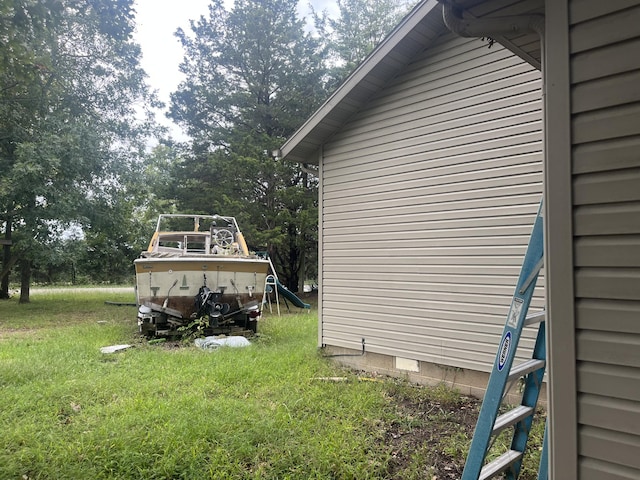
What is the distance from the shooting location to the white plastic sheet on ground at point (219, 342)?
702cm

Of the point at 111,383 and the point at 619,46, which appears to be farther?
the point at 111,383

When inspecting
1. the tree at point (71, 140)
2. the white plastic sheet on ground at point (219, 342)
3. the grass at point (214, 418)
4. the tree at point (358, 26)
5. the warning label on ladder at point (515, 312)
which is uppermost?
the tree at point (358, 26)

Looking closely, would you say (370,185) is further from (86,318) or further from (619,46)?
(86,318)

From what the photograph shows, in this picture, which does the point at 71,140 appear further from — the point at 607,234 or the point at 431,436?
the point at 607,234

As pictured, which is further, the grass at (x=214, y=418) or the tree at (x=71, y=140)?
the tree at (x=71, y=140)

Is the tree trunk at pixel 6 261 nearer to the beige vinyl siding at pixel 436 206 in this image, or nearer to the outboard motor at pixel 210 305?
the outboard motor at pixel 210 305

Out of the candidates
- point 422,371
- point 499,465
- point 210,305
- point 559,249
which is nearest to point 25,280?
point 210,305

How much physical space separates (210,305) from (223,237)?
A: 2245mm

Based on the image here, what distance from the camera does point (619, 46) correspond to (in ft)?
4.83

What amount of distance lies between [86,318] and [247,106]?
9091mm

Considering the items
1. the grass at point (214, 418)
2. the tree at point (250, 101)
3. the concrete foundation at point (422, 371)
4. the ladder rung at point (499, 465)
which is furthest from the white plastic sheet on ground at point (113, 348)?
the tree at point (250, 101)

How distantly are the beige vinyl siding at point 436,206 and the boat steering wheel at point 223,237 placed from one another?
3.75 metres

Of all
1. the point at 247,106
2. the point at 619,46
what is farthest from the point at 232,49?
the point at 619,46

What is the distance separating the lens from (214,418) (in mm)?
3607
